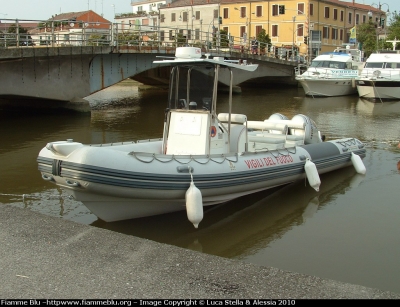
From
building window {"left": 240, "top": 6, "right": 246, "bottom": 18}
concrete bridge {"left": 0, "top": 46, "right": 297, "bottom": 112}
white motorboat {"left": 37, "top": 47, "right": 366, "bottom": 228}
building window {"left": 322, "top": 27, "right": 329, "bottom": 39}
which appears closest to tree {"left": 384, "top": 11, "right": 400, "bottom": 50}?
building window {"left": 322, "top": 27, "right": 329, "bottom": 39}

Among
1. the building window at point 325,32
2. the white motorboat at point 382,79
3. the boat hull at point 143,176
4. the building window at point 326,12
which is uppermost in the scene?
the building window at point 326,12

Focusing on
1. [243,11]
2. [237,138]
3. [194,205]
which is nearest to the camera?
[194,205]

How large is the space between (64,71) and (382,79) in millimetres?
17467

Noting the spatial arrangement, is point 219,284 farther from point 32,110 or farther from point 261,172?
point 32,110

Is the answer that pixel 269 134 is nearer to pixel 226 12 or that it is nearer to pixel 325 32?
pixel 325 32

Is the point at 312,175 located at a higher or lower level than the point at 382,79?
lower

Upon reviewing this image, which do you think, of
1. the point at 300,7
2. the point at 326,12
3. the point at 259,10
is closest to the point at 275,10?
the point at 259,10

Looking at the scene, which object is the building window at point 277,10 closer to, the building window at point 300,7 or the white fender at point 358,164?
the building window at point 300,7

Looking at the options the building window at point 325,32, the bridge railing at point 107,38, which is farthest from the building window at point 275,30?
the bridge railing at point 107,38

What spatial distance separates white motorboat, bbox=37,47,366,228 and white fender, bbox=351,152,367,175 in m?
0.04

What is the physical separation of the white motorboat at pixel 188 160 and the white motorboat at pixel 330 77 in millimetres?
20912

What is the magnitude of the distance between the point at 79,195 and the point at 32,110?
1709 centimetres

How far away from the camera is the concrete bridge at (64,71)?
19973mm

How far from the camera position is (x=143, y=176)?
7.64 metres
